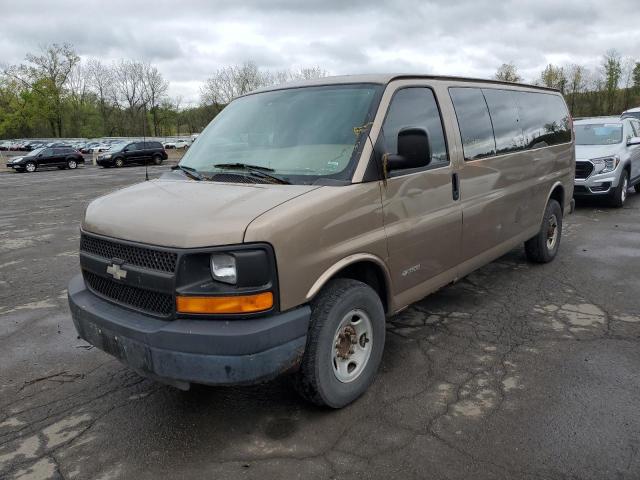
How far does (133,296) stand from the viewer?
2.99 meters

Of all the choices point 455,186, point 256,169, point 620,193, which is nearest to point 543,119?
point 455,186

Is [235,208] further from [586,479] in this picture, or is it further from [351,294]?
[586,479]

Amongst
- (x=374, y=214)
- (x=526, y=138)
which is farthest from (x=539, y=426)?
(x=526, y=138)

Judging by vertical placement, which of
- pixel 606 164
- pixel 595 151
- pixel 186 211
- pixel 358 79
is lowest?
pixel 606 164

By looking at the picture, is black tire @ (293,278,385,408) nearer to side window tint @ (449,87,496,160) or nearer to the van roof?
the van roof

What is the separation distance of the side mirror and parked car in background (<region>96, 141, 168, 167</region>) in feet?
103

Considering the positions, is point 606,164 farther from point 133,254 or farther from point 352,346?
point 133,254

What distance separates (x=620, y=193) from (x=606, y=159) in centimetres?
84

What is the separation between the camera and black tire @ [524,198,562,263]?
6.24m

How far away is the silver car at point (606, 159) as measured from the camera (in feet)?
33.7

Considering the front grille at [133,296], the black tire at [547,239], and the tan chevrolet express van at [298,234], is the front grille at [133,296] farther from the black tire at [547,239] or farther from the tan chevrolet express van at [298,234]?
the black tire at [547,239]

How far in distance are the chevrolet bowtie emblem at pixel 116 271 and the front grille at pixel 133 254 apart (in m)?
0.06

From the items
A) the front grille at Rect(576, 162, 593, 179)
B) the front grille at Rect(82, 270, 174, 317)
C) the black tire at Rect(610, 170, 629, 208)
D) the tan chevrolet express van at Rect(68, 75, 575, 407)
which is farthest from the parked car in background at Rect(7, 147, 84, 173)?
the front grille at Rect(82, 270, 174, 317)

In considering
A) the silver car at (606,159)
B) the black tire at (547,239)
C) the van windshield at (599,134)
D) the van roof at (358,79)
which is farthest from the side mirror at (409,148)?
the van windshield at (599,134)
